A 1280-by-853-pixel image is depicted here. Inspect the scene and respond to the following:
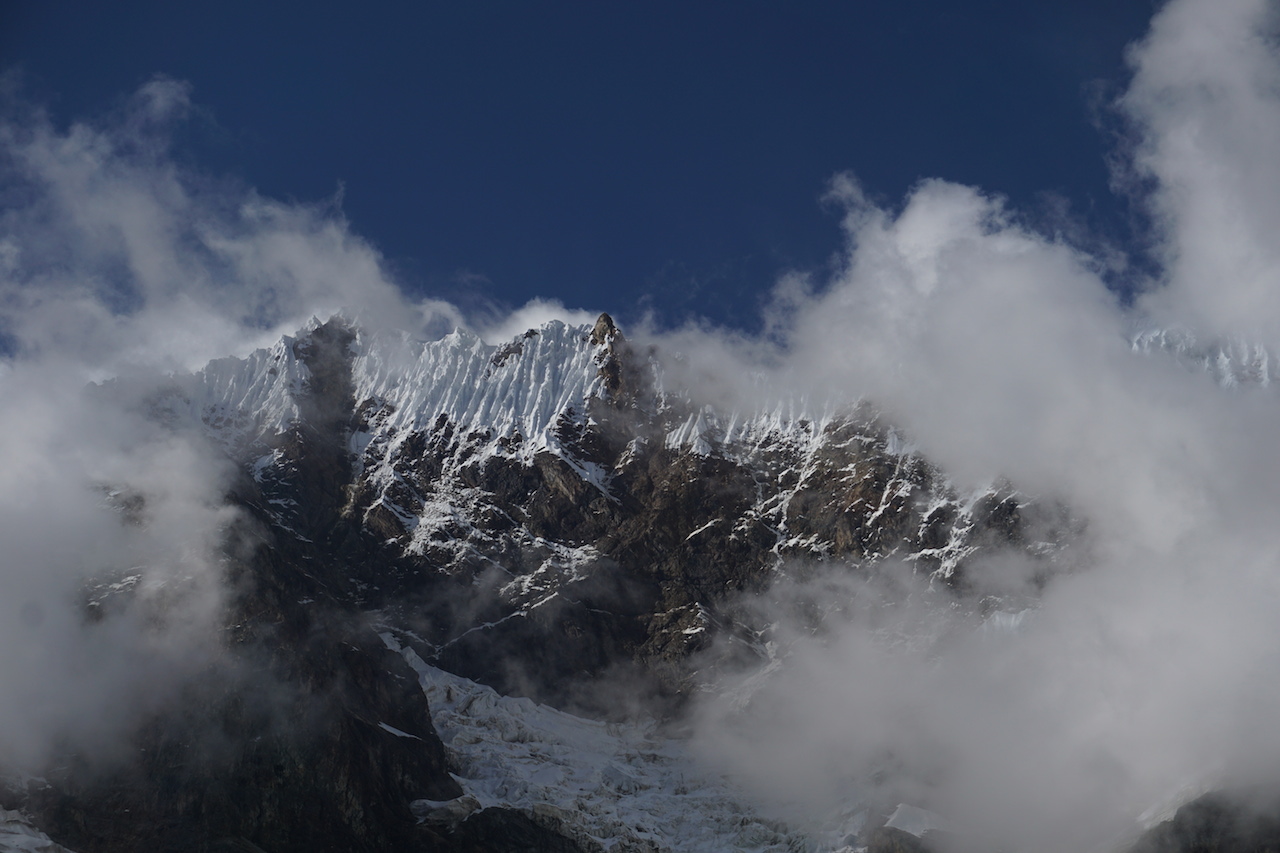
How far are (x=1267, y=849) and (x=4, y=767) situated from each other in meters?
215

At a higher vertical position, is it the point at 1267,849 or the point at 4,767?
the point at 4,767

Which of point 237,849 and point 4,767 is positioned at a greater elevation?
point 4,767

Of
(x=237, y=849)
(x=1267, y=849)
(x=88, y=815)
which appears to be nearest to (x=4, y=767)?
(x=88, y=815)

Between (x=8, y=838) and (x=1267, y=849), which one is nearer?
(x=8, y=838)

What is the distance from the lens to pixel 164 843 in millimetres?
196500

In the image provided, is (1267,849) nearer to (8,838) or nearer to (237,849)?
(237,849)

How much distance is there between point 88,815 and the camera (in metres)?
199

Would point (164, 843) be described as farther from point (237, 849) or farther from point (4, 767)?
point (4, 767)

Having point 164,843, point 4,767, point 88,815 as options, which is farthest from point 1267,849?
point 4,767

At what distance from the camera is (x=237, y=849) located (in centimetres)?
19525

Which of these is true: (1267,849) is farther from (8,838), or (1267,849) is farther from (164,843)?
(8,838)

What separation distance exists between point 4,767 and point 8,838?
18.8 m

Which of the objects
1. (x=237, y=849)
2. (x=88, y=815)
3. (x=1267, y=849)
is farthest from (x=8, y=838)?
(x=1267, y=849)

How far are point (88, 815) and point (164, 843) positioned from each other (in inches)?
578
